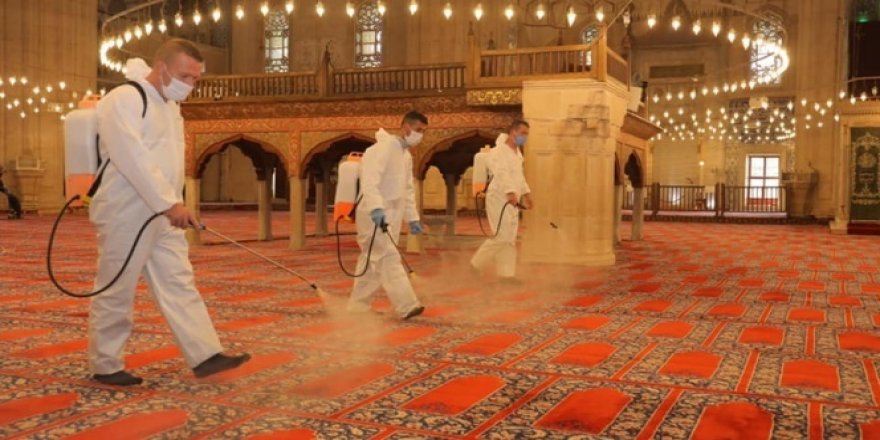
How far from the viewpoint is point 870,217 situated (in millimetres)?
14570

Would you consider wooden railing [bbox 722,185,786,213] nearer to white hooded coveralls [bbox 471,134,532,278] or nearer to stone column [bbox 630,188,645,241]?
stone column [bbox 630,188,645,241]

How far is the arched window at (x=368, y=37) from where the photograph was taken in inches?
916

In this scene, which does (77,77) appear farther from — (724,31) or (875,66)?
(875,66)

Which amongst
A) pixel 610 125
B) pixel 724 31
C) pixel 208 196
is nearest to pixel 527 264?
pixel 610 125

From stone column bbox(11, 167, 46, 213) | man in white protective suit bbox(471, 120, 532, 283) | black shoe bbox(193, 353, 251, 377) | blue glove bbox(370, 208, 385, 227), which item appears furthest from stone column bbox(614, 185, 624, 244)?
stone column bbox(11, 167, 46, 213)

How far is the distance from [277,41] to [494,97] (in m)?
17.6

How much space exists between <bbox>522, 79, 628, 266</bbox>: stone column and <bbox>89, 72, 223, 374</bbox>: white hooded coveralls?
5358mm

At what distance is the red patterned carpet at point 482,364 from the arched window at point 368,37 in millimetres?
17311

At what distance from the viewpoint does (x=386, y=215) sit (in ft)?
15.3

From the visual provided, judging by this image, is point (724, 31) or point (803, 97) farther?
point (724, 31)

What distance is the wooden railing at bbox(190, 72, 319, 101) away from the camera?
9.68m

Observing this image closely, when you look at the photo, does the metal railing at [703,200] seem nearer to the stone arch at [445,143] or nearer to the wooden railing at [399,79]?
the stone arch at [445,143]

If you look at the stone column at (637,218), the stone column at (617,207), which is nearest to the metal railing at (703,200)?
the stone column at (637,218)

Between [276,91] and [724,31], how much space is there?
1509cm
